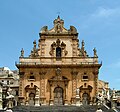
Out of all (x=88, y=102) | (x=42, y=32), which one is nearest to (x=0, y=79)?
(x=42, y=32)

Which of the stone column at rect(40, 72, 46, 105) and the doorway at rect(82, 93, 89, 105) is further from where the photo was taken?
the doorway at rect(82, 93, 89, 105)

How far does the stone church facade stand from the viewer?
47938 mm

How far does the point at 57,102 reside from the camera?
47.8 meters

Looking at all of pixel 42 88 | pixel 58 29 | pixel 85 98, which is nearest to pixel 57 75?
pixel 42 88

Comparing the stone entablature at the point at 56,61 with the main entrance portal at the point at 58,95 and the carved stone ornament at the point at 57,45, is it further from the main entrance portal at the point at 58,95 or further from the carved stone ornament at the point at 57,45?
the main entrance portal at the point at 58,95

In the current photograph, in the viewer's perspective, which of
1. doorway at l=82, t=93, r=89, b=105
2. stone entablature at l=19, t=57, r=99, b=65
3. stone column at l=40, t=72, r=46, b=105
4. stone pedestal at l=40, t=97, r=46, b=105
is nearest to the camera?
stone pedestal at l=40, t=97, r=46, b=105

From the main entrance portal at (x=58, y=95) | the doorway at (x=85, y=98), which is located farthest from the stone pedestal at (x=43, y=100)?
the doorway at (x=85, y=98)

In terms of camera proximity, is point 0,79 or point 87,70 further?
point 0,79

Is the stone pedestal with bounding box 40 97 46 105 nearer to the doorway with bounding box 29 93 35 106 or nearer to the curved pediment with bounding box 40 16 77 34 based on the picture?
the doorway with bounding box 29 93 35 106

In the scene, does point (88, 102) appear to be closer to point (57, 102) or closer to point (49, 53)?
point (57, 102)

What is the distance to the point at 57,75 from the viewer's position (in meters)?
48.5

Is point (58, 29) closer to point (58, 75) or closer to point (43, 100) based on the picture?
point (58, 75)

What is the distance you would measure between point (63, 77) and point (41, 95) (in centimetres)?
443

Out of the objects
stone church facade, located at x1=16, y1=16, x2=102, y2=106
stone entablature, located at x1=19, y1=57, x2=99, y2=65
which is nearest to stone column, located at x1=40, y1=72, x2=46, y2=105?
stone church facade, located at x1=16, y1=16, x2=102, y2=106
